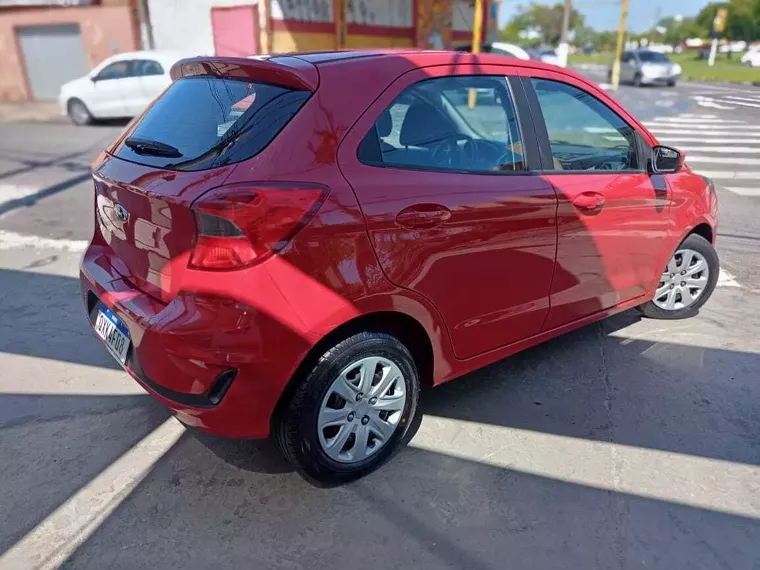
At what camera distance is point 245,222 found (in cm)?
220

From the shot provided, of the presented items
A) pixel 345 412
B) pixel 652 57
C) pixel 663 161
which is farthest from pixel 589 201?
pixel 652 57

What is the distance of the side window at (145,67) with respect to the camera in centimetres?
1391

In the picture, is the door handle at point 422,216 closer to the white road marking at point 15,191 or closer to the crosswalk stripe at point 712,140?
the white road marking at point 15,191

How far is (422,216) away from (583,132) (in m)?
1.90

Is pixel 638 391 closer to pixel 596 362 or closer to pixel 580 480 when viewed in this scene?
pixel 596 362

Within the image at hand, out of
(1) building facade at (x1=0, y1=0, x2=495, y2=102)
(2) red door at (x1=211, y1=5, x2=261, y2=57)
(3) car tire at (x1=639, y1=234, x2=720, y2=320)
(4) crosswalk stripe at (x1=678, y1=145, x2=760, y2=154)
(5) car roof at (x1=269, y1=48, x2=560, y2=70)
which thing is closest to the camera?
(5) car roof at (x1=269, y1=48, x2=560, y2=70)

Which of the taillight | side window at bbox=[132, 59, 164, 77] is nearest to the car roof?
the taillight

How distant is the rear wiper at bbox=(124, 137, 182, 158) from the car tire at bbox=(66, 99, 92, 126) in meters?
13.3

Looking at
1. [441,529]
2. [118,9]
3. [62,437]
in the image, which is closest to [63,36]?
[118,9]

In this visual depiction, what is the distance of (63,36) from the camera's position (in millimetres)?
18734

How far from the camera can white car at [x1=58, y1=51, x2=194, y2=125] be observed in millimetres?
13922

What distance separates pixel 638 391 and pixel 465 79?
1.94 metres

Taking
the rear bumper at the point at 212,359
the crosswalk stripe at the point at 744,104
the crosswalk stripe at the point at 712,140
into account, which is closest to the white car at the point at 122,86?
the crosswalk stripe at the point at 712,140

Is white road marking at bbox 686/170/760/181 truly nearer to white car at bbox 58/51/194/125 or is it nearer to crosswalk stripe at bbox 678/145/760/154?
crosswalk stripe at bbox 678/145/760/154
